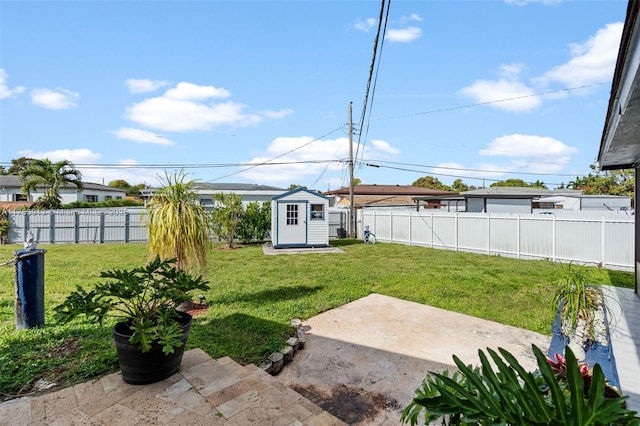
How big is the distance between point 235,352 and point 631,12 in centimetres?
378

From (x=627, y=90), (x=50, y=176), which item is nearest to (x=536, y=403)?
(x=627, y=90)

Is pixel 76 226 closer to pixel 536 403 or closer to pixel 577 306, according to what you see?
pixel 577 306

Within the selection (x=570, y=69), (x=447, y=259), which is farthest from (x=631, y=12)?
(x=570, y=69)

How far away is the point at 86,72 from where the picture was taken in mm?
8766

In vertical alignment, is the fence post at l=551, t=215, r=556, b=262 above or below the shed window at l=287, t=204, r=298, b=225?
below

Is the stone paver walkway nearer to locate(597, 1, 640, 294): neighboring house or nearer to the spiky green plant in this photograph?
the spiky green plant

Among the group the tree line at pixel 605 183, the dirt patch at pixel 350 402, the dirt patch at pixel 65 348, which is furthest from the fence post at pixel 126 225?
the tree line at pixel 605 183

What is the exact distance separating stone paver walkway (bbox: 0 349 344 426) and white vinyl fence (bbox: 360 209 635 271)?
973 cm

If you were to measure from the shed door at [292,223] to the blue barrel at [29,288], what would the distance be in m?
8.38

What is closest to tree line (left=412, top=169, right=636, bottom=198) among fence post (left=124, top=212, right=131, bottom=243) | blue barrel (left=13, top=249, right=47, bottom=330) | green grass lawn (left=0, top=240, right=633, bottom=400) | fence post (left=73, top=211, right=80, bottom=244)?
green grass lawn (left=0, top=240, right=633, bottom=400)

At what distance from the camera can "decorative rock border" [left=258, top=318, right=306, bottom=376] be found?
3.22 meters

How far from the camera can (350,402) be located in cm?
278

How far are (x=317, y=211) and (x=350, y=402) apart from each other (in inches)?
387

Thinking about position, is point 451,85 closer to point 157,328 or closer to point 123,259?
point 157,328
